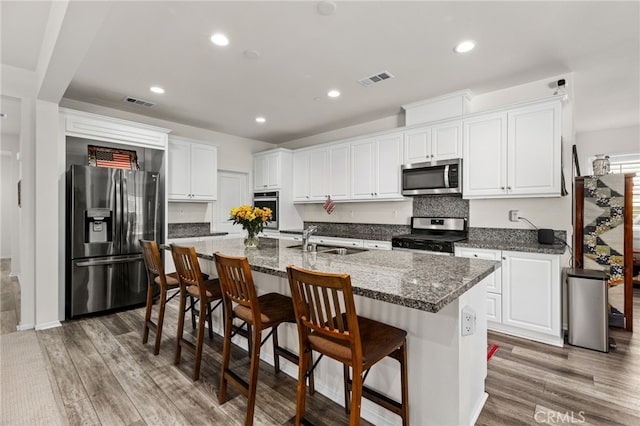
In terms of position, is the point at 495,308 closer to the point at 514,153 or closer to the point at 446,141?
the point at 514,153

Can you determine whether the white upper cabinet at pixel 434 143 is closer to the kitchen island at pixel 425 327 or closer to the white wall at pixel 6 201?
the kitchen island at pixel 425 327

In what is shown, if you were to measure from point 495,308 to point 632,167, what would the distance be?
188 inches

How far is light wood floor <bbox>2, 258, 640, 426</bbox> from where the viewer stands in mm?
1855

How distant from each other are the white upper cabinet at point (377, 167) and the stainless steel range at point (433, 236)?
21.4 inches

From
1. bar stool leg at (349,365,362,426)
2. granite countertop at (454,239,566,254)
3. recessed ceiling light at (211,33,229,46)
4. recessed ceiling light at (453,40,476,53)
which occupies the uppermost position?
recessed ceiling light at (211,33,229,46)

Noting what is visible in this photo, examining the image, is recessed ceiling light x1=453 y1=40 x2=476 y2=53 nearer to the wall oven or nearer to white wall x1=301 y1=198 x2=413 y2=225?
white wall x1=301 y1=198 x2=413 y2=225

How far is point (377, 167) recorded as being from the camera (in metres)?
4.46

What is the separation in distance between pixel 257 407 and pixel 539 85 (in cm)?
410

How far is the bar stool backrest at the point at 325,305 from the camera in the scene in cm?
124

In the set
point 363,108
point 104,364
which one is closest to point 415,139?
point 363,108

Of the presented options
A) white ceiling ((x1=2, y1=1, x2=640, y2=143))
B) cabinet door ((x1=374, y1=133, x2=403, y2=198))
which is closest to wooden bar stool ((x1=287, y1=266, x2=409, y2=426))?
white ceiling ((x1=2, y1=1, x2=640, y2=143))

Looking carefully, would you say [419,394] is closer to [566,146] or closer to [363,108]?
[566,146]

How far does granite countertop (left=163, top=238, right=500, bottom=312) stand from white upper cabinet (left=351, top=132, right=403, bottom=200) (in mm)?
2100

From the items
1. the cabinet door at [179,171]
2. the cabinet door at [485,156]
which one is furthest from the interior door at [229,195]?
the cabinet door at [485,156]
